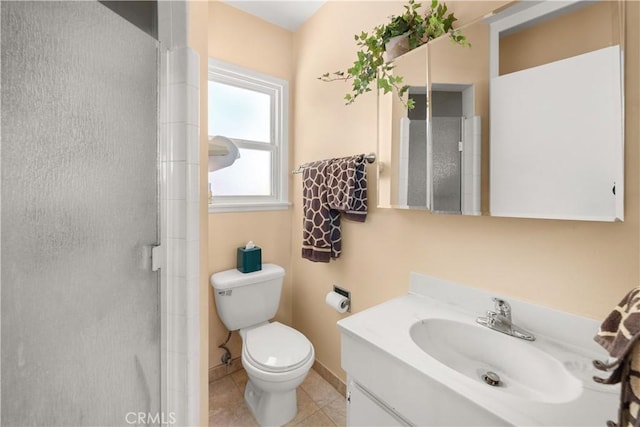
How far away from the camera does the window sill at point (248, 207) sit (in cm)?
175

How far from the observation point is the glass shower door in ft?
1.54

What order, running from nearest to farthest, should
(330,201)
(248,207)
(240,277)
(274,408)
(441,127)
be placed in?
(441,127), (274,408), (330,201), (240,277), (248,207)

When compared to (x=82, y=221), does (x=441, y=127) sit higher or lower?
higher

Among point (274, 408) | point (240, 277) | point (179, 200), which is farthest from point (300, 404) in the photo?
point (179, 200)

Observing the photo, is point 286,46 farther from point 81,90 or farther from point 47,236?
point 47,236

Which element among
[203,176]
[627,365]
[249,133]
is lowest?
[627,365]

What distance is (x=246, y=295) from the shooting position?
1670 millimetres

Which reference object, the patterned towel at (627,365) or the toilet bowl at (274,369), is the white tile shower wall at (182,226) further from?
the patterned towel at (627,365)

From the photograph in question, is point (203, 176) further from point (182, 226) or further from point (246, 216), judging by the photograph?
point (246, 216)

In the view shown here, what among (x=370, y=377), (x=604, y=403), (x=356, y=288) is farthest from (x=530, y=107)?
(x=356, y=288)

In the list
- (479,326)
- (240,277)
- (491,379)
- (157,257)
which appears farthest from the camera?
(240,277)

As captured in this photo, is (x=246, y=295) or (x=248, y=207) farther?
(x=248, y=207)

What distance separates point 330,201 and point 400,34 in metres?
0.84

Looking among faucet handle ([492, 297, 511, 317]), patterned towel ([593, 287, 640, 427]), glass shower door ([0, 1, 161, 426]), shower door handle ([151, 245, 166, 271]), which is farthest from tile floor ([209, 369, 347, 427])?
patterned towel ([593, 287, 640, 427])
